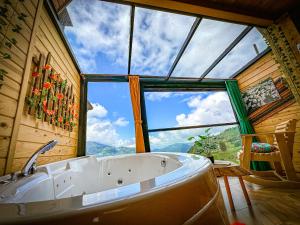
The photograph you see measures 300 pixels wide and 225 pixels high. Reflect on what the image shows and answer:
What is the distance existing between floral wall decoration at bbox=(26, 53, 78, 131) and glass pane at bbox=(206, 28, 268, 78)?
117 inches

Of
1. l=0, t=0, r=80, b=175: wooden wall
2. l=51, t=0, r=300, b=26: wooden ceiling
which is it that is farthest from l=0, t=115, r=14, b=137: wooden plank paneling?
l=51, t=0, r=300, b=26: wooden ceiling

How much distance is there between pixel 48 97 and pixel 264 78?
12.6ft

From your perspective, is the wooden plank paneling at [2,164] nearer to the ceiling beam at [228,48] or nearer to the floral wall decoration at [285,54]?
the floral wall decoration at [285,54]

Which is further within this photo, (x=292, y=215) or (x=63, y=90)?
(x=63, y=90)

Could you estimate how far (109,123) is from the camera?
4.59 metres

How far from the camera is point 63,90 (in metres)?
1.96

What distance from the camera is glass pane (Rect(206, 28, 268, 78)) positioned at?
2.44 m

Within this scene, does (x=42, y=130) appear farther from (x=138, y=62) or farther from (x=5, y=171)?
(x=138, y=62)

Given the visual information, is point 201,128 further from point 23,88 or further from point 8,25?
point 8,25

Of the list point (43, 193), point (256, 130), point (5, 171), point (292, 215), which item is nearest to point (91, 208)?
point (43, 193)

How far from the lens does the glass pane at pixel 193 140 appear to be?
289cm

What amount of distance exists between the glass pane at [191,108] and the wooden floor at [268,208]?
165 centimetres

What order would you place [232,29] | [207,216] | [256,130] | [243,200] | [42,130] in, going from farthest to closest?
[256,130]
[232,29]
[243,200]
[42,130]
[207,216]

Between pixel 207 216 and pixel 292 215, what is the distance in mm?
1356
